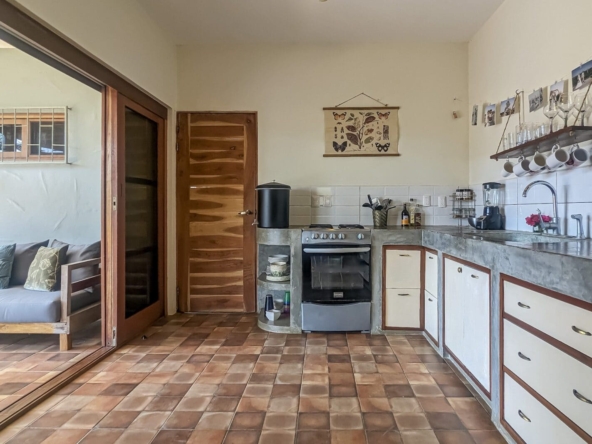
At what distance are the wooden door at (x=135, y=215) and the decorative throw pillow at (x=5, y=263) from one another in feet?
3.38

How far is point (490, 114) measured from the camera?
2736 mm

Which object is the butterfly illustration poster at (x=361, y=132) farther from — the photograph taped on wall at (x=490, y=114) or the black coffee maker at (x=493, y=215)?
the black coffee maker at (x=493, y=215)

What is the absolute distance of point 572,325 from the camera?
3.49ft

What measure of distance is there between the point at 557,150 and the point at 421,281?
129 centimetres

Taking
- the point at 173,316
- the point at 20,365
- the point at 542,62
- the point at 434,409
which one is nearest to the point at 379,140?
the point at 542,62

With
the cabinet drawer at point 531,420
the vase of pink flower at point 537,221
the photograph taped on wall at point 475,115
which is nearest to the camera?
the cabinet drawer at point 531,420

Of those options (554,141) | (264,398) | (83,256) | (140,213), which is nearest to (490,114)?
(554,141)

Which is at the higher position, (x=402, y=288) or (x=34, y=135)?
(x=34, y=135)

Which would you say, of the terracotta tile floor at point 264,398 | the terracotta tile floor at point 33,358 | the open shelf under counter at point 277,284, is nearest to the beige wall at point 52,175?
the terracotta tile floor at point 33,358

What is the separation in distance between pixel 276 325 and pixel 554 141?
2.27 metres

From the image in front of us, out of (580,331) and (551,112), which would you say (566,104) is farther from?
(580,331)

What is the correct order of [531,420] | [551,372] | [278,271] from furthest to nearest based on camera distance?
[278,271] < [531,420] < [551,372]

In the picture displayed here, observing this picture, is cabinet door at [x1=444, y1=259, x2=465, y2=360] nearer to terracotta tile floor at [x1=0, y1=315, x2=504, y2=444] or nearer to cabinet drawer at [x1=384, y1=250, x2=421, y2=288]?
terracotta tile floor at [x1=0, y1=315, x2=504, y2=444]

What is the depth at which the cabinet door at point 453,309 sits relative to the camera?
1971mm
